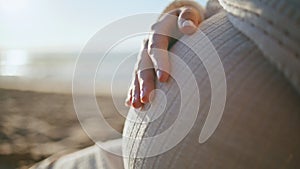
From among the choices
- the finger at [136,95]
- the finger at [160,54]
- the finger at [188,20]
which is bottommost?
the finger at [136,95]

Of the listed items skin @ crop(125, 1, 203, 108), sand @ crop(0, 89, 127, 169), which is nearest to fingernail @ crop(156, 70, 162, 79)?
skin @ crop(125, 1, 203, 108)

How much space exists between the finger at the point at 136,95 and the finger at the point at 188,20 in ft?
0.34

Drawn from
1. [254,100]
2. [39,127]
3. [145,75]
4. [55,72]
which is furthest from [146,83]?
[55,72]

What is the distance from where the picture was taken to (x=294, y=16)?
0.35 meters

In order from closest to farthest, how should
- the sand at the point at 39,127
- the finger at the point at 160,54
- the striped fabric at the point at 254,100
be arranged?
the striped fabric at the point at 254,100 → the finger at the point at 160,54 → the sand at the point at 39,127

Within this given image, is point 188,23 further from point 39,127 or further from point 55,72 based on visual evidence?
point 55,72

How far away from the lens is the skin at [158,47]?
0.54 m

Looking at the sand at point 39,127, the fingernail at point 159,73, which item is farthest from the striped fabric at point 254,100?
the sand at point 39,127

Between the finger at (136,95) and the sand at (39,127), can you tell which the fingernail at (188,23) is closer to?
the finger at (136,95)

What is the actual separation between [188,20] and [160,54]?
7 cm

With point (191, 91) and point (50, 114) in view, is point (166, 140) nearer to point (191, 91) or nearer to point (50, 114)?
Answer: point (191, 91)

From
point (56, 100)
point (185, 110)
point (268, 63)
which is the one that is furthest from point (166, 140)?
point (56, 100)

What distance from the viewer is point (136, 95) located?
0.57 metres

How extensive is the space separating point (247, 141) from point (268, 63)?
3.3 inches
